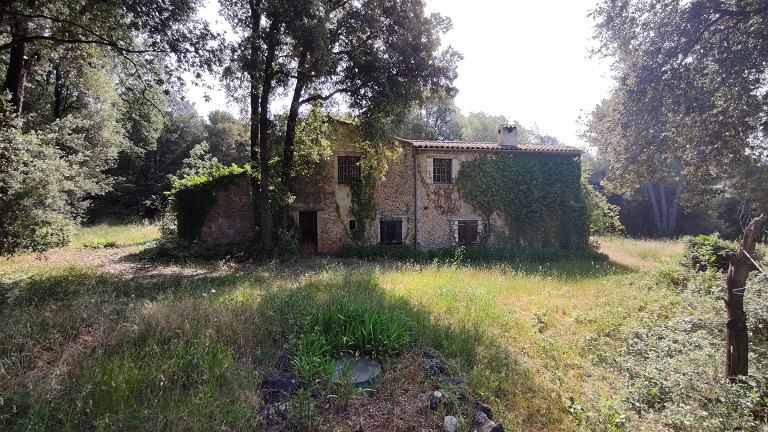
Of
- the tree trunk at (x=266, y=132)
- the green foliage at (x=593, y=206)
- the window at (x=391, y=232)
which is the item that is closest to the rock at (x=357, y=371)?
the tree trunk at (x=266, y=132)

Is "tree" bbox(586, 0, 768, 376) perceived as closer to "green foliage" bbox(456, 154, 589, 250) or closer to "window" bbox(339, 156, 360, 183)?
"green foliage" bbox(456, 154, 589, 250)

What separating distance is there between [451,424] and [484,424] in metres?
0.29

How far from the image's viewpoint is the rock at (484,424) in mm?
2727

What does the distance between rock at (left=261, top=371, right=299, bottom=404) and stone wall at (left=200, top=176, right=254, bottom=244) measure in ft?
40.7

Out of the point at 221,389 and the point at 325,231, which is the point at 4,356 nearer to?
the point at 221,389

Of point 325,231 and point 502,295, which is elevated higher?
point 325,231

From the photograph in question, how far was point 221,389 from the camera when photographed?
323 cm

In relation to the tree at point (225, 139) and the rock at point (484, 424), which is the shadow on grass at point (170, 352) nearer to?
the rock at point (484, 424)

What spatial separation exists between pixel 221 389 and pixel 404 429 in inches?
72.3

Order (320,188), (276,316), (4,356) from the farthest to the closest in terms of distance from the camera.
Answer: (320,188) < (276,316) < (4,356)

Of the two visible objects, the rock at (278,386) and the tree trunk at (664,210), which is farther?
the tree trunk at (664,210)

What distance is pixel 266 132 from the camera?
40.1 ft

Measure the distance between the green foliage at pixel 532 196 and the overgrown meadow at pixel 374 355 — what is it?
8138 millimetres

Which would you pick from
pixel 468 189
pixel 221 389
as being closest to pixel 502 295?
pixel 221 389
